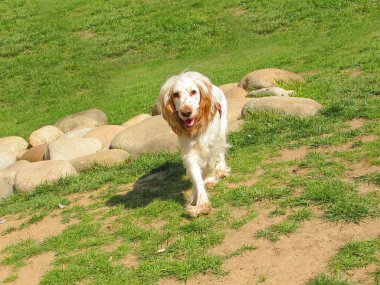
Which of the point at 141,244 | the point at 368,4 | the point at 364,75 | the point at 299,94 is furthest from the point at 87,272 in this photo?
the point at 368,4

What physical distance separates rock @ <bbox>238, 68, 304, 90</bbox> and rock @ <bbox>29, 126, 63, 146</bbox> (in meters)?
4.90

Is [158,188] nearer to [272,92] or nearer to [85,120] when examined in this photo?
[272,92]

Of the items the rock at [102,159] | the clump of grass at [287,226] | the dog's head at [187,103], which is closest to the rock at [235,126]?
the rock at [102,159]

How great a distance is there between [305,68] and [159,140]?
225 inches

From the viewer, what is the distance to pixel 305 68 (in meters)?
14.2

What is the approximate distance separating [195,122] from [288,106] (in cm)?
357

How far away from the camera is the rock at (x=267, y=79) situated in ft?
41.7

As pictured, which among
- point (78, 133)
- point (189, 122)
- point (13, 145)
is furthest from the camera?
point (13, 145)

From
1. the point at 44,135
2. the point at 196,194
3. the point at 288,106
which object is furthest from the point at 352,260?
the point at 44,135

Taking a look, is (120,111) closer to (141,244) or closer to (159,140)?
(159,140)

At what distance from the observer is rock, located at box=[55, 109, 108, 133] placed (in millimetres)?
14295

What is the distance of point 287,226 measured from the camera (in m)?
5.79

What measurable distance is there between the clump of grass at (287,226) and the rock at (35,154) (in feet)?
24.5

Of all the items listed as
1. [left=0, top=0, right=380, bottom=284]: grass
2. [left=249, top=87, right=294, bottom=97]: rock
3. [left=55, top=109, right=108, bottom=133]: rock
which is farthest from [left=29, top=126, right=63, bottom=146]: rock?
[left=249, top=87, right=294, bottom=97]: rock
